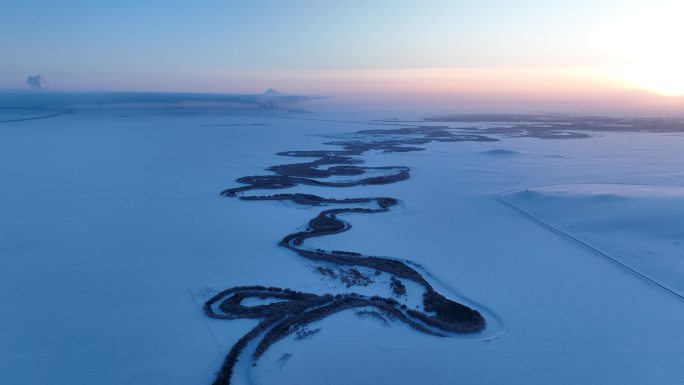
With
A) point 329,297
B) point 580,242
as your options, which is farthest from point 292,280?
point 580,242

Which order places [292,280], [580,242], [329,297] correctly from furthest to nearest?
1. [580,242]
2. [292,280]
3. [329,297]

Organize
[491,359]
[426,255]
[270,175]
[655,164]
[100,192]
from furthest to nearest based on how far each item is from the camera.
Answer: [655,164] < [270,175] < [100,192] < [426,255] < [491,359]

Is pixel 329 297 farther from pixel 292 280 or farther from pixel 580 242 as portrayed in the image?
pixel 580 242

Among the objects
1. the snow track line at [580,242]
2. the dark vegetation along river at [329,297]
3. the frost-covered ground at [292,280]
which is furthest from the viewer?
the snow track line at [580,242]

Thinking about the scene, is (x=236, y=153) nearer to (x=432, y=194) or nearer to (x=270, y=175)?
(x=270, y=175)

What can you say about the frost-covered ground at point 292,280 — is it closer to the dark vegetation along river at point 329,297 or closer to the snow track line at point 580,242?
the snow track line at point 580,242

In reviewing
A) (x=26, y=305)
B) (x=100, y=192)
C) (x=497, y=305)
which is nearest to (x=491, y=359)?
(x=497, y=305)

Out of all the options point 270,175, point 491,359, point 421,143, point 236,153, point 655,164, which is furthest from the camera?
point 421,143

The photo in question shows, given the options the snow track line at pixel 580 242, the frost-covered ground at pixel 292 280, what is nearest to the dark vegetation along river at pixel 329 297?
the frost-covered ground at pixel 292 280
